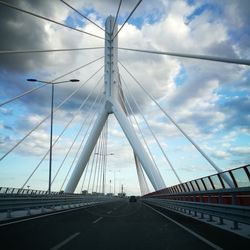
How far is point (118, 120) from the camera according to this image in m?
34.0

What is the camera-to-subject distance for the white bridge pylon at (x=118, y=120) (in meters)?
32.4

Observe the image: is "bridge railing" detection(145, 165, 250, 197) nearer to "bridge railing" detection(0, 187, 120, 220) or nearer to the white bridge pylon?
"bridge railing" detection(0, 187, 120, 220)

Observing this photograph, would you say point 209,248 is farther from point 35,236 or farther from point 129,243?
point 35,236

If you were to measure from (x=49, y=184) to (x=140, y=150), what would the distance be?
8630 millimetres

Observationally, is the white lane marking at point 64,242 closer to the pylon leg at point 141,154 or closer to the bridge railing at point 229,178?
the bridge railing at point 229,178

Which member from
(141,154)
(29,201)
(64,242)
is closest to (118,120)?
(141,154)

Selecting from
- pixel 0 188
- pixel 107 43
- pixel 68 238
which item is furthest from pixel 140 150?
pixel 68 238

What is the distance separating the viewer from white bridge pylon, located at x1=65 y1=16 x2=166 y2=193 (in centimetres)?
3238

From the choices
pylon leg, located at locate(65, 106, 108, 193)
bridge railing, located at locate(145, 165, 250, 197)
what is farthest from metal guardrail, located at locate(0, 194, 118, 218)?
bridge railing, located at locate(145, 165, 250, 197)

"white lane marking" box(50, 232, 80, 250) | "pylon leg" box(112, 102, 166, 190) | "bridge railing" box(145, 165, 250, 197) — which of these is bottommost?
"white lane marking" box(50, 232, 80, 250)

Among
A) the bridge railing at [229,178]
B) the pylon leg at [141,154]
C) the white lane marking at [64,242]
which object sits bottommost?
the white lane marking at [64,242]

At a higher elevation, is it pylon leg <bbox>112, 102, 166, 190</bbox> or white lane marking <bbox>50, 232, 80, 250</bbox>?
pylon leg <bbox>112, 102, 166, 190</bbox>

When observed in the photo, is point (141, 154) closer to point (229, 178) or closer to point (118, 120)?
point (118, 120)

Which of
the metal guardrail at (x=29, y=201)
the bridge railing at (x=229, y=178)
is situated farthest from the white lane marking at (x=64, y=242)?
the metal guardrail at (x=29, y=201)
